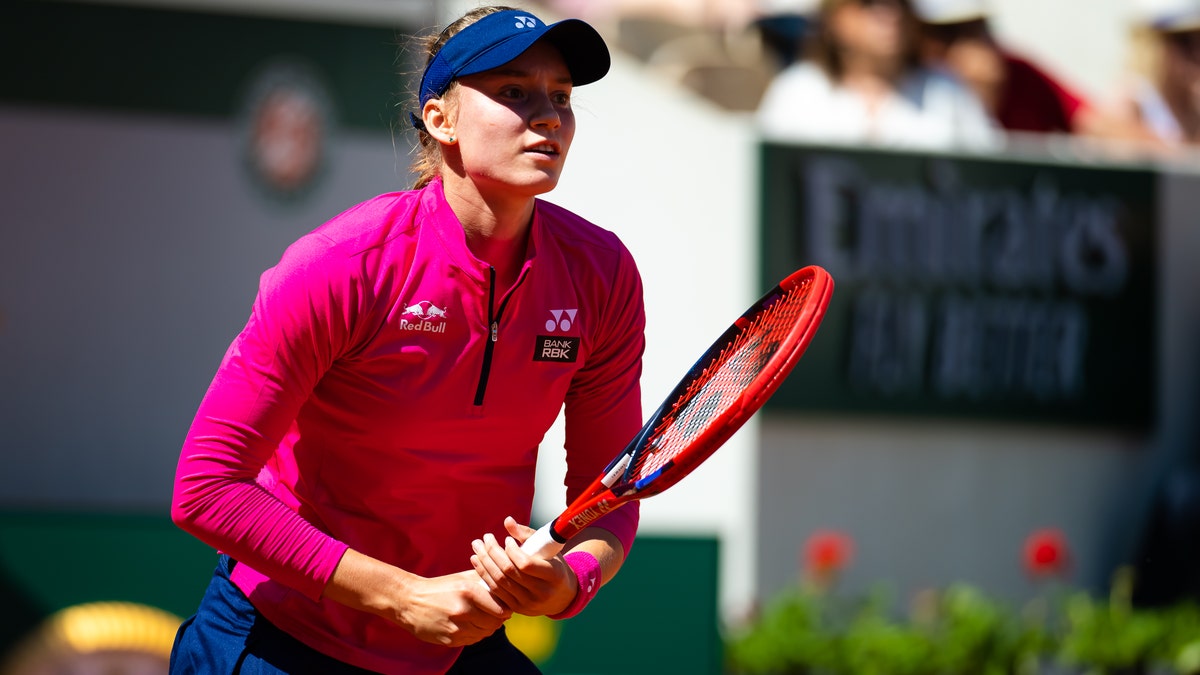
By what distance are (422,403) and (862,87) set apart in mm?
6273

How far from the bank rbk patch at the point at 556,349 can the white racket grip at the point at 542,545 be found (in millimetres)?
324

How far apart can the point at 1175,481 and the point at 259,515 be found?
6997 millimetres

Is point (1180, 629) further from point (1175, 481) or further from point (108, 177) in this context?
point (108, 177)

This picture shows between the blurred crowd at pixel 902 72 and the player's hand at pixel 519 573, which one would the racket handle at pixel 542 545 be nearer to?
the player's hand at pixel 519 573

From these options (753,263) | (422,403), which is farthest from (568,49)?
(753,263)

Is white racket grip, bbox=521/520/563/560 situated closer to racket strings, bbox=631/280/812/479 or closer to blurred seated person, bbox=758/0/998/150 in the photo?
racket strings, bbox=631/280/812/479

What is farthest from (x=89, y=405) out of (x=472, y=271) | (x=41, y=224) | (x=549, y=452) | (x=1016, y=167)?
(x=472, y=271)

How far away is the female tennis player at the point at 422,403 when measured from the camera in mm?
2719

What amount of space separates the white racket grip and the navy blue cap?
825 millimetres

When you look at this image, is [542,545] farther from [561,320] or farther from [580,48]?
[580,48]

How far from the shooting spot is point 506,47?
2.83 metres

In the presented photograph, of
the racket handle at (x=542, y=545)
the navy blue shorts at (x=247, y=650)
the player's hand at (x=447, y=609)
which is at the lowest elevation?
the navy blue shorts at (x=247, y=650)

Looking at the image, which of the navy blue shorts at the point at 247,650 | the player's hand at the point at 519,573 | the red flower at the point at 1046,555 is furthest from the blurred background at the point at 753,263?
the player's hand at the point at 519,573

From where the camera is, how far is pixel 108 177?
8055mm
